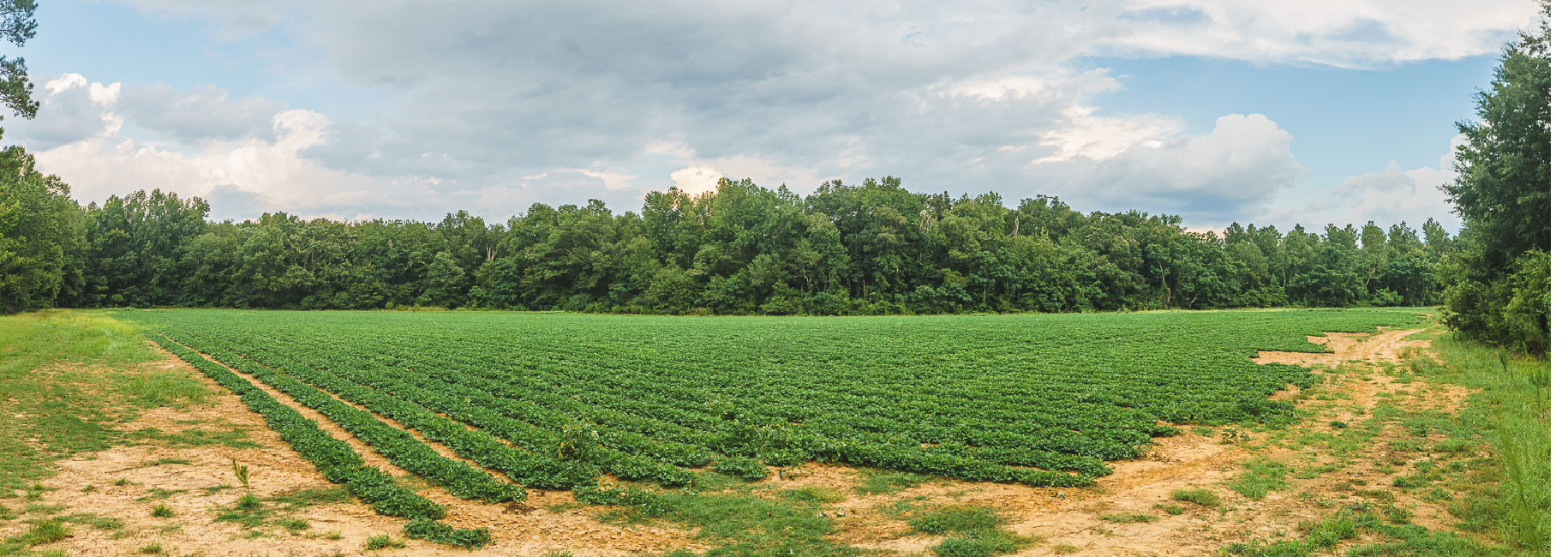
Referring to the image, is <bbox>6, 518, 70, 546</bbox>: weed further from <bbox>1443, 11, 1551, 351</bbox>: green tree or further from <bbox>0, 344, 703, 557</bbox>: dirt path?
<bbox>1443, 11, 1551, 351</bbox>: green tree

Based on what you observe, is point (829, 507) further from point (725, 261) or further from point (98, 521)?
point (725, 261)

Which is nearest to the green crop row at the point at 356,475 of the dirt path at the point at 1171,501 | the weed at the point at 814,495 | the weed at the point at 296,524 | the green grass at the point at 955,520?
the weed at the point at 296,524

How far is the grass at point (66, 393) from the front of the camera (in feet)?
44.5

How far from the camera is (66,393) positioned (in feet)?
63.4

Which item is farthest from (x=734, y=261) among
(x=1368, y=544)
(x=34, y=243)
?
(x=1368, y=544)

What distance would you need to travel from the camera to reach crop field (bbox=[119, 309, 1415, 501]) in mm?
12859

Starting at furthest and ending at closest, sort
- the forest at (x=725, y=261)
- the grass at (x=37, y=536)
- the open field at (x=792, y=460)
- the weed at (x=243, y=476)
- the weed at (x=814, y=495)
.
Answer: the forest at (x=725, y=261)
the weed at (x=243, y=476)
the weed at (x=814, y=495)
the open field at (x=792, y=460)
the grass at (x=37, y=536)

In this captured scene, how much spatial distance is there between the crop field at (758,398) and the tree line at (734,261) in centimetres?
4442

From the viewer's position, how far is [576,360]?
28094mm

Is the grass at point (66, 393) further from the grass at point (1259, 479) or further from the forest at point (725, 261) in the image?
the forest at point (725, 261)

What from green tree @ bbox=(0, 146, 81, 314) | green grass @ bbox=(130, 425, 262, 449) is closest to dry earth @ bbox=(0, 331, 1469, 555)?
green grass @ bbox=(130, 425, 262, 449)

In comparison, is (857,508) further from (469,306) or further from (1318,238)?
(1318,238)

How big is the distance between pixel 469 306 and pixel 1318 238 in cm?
14473

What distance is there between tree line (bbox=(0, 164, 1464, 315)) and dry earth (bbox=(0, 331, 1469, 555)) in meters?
65.7
